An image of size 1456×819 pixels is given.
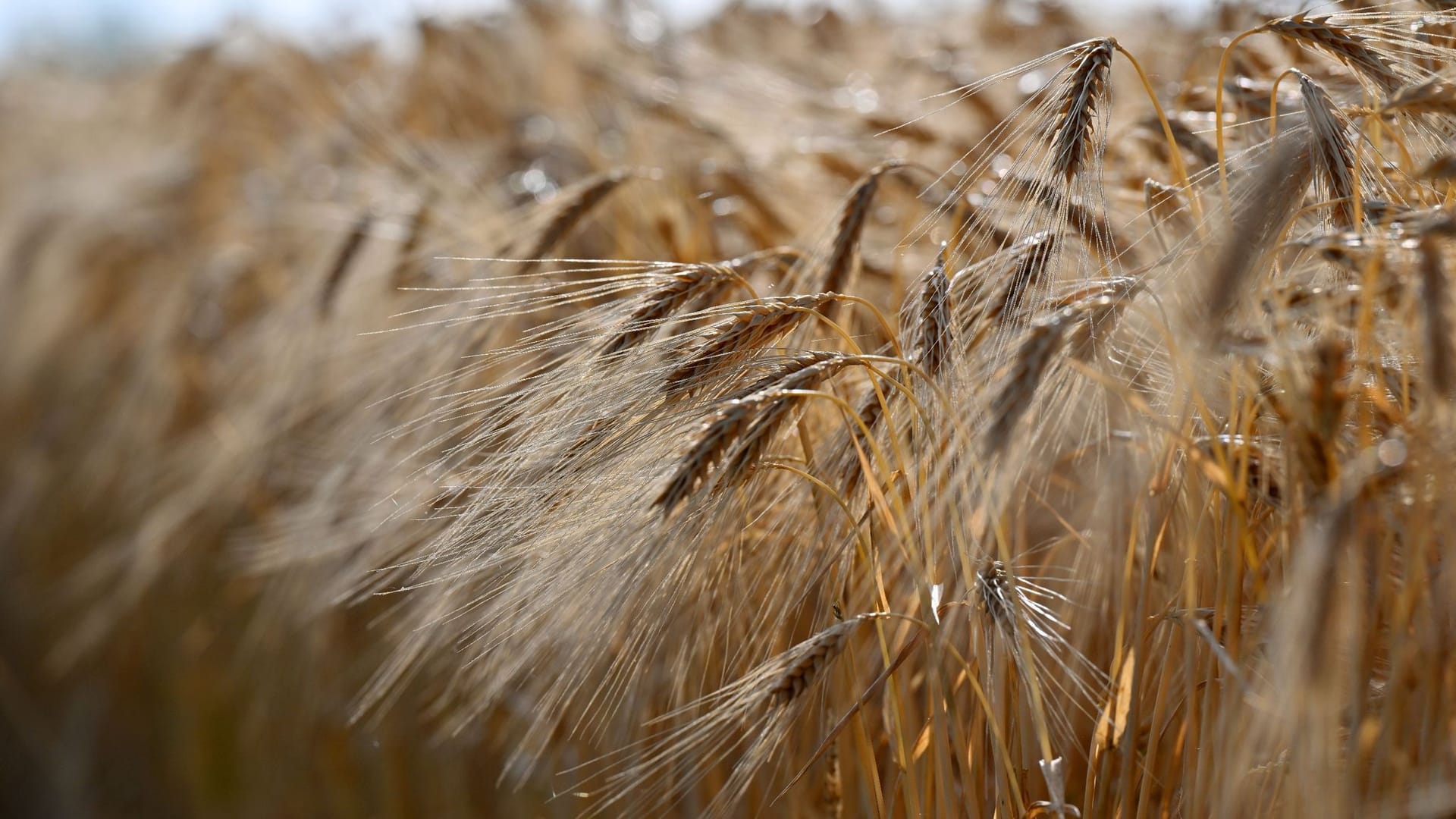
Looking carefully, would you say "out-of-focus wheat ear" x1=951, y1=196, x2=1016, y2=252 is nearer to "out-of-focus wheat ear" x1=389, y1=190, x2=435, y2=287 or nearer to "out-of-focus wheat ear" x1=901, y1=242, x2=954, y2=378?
"out-of-focus wheat ear" x1=901, y1=242, x2=954, y2=378

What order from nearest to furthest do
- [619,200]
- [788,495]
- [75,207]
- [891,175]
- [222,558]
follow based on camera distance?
[788,495] < [891,175] < [619,200] < [222,558] < [75,207]

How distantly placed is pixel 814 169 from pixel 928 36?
3.29 feet

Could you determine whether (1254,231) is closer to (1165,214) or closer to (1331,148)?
(1331,148)

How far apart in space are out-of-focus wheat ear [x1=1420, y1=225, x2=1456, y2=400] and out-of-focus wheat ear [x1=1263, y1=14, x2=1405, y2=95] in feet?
1.16

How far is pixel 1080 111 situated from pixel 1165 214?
30 centimetres

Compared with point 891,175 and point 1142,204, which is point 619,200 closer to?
point 891,175

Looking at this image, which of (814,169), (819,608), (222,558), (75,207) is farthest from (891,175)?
(75,207)

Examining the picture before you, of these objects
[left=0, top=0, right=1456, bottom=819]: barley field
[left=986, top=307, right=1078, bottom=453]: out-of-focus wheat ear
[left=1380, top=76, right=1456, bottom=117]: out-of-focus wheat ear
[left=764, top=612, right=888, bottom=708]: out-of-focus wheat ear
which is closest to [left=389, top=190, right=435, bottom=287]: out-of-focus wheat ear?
[left=0, top=0, right=1456, bottom=819]: barley field

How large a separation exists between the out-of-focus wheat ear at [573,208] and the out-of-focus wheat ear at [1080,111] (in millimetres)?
718

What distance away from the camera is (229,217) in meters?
3.34

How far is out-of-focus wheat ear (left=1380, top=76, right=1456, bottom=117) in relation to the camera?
79cm

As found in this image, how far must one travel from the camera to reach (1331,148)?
0.86 m

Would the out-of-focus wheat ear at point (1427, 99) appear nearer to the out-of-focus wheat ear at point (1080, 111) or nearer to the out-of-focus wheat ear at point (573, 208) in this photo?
the out-of-focus wheat ear at point (1080, 111)

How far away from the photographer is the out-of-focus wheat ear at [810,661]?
89 centimetres
